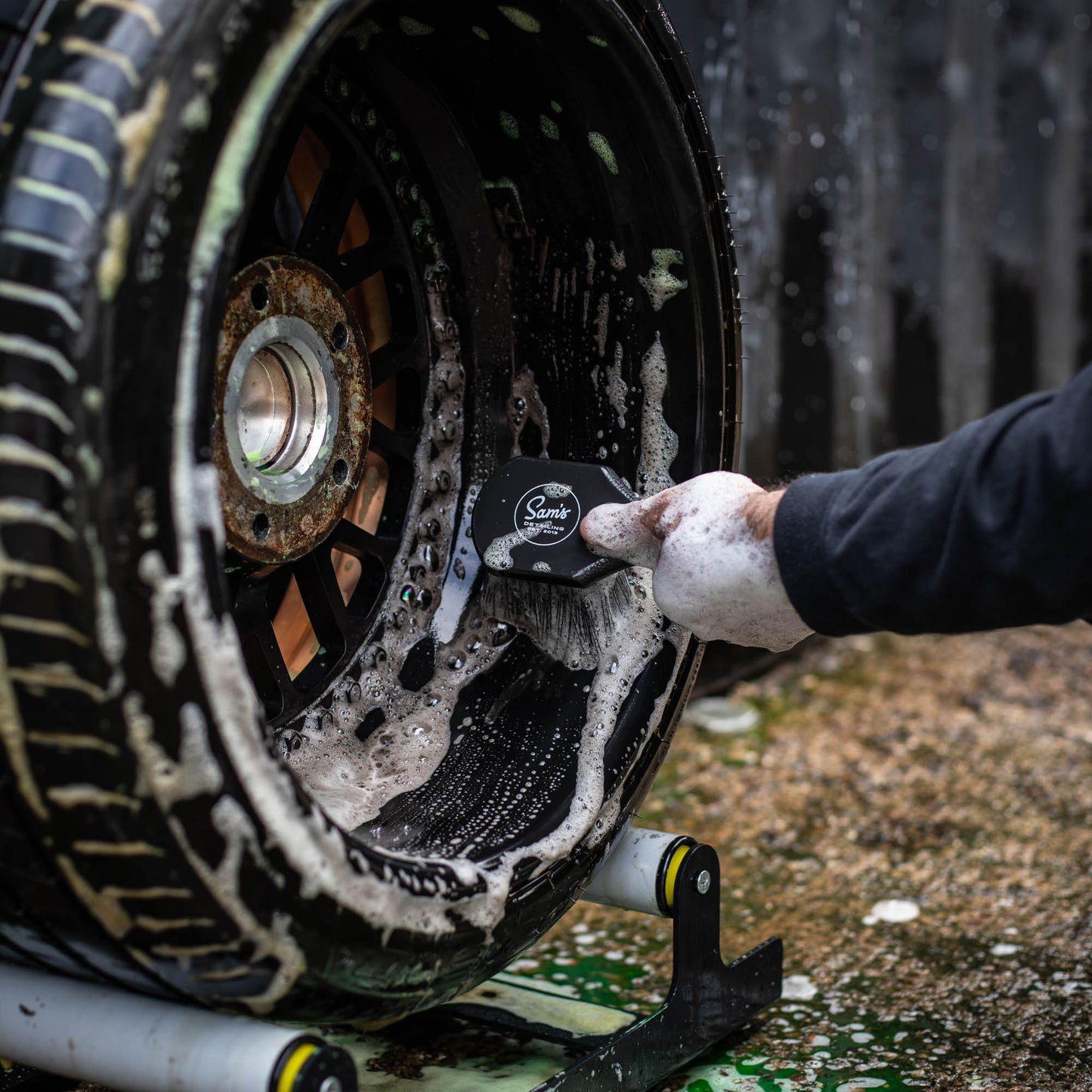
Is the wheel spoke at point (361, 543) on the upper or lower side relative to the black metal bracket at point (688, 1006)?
upper

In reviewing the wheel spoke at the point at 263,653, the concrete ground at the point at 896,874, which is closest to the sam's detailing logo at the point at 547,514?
the wheel spoke at the point at 263,653

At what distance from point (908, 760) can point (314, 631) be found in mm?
1537

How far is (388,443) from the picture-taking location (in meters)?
1.48

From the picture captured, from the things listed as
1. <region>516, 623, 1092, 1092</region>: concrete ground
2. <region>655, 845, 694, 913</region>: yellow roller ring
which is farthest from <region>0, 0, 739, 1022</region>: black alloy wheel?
<region>516, 623, 1092, 1092</region>: concrete ground

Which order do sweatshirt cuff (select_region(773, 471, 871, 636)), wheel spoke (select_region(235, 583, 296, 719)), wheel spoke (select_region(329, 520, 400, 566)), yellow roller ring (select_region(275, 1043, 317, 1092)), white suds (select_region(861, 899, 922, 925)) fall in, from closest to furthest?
1. yellow roller ring (select_region(275, 1043, 317, 1092))
2. sweatshirt cuff (select_region(773, 471, 871, 636))
3. wheel spoke (select_region(235, 583, 296, 719))
4. wheel spoke (select_region(329, 520, 400, 566))
5. white suds (select_region(861, 899, 922, 925))

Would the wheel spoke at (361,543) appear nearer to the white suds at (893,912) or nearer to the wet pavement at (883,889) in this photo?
the wet pavement at (883,889)

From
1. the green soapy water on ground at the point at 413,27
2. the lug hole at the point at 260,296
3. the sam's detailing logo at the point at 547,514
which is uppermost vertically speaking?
the green soapy water on ground at the point at 413,27

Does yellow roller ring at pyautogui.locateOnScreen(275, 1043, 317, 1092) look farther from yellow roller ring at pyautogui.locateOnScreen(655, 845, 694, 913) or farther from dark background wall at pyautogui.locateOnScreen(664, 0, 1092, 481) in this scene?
dark background wall at pyautogui.locateOnScreen(664, 0, 1092, 481)

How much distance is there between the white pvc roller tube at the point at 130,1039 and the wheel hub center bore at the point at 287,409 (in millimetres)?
422

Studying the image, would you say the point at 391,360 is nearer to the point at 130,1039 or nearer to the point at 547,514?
the point at 547,514

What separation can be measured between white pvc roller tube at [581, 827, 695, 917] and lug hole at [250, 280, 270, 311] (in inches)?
26.6

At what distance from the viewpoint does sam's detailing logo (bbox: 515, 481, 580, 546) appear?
135cm

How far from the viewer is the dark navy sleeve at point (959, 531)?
38.5 inches

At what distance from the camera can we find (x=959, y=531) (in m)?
1.01
